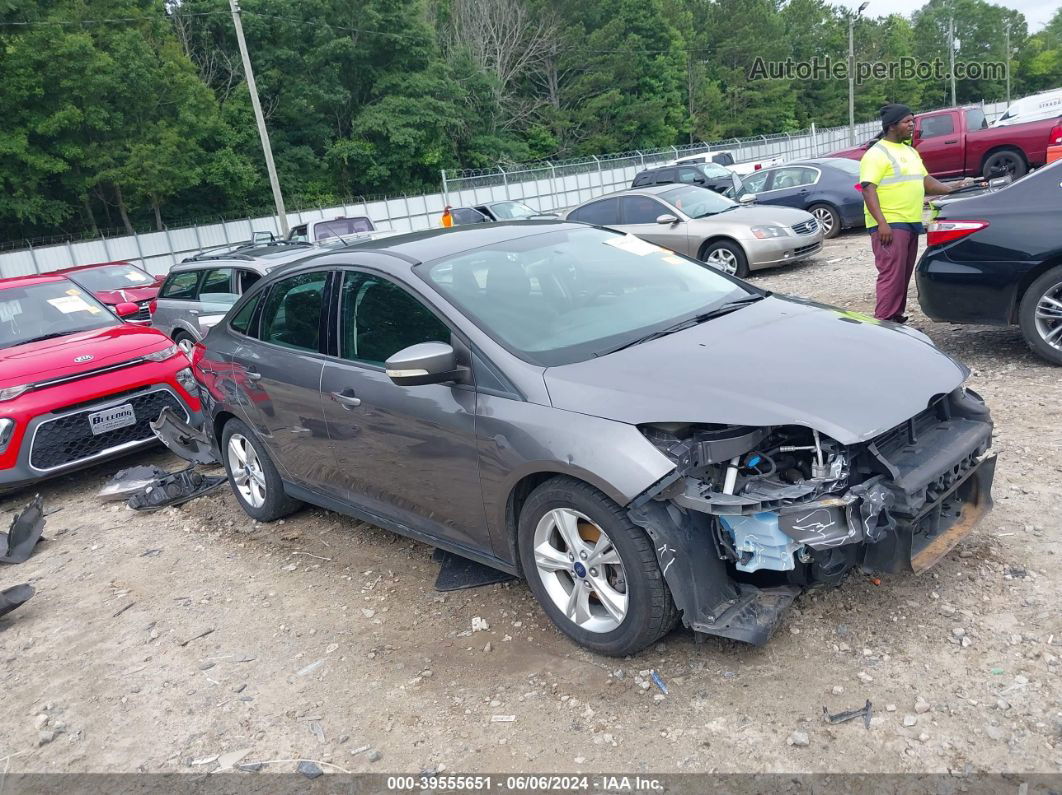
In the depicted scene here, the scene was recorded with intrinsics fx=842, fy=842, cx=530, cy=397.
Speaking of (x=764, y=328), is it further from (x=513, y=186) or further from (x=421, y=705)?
(x=513, y=186)

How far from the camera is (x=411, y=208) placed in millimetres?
36250

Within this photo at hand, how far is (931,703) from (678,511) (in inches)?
41.8

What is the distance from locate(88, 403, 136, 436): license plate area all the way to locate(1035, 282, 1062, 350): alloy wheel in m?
6.77

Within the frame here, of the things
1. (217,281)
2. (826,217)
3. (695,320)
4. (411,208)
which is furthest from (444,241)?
(411,208)

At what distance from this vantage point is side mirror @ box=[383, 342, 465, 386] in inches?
137

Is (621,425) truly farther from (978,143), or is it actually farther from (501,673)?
(978,143)

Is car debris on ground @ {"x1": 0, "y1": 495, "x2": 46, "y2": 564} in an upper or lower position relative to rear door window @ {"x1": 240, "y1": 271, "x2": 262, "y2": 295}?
lower

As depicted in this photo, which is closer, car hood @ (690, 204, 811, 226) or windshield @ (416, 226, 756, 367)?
windshield @ (416, 226, 756, 367)

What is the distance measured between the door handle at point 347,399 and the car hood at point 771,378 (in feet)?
3.92

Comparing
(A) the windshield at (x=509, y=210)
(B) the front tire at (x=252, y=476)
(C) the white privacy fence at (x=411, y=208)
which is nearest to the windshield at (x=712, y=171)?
(A) the windshield at (x=509, y=210)

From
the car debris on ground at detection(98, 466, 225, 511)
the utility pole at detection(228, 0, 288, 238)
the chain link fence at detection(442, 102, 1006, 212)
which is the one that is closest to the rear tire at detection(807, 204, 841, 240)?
the car debris on ground at detection(98, 466, 225, 511)

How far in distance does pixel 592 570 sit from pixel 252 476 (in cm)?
296

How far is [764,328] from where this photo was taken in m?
3.74

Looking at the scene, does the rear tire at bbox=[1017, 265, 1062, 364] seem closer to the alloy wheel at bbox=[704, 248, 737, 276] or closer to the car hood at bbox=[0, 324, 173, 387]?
the alloy wheel at bbox=[704, 248, 737, 276]
